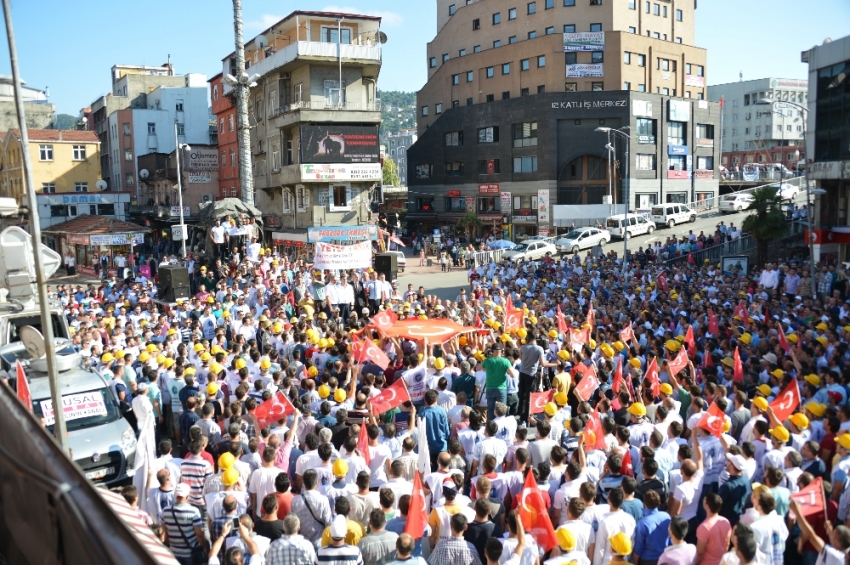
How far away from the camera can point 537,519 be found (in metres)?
6.46

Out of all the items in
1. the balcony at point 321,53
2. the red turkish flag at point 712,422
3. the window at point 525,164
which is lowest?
the red turkish flag at point 712,422

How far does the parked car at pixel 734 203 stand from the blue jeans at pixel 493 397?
1778 inches

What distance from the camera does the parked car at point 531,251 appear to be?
40156mm

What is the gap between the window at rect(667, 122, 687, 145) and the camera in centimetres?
5744

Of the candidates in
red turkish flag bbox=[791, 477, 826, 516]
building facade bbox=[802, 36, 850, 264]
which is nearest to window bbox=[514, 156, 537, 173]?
building facade bbox=[802, 36, 850, 264]

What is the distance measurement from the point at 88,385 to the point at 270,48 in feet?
128

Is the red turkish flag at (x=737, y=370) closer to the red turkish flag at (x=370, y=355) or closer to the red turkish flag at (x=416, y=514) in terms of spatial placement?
the red turkish flag at (x=370, y=355)

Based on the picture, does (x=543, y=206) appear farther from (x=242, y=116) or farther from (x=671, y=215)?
(x=242, y=116)

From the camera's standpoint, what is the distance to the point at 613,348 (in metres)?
13.3

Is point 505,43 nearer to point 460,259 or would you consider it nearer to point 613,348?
point 460,259

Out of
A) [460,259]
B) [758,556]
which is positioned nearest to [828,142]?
[460,259]

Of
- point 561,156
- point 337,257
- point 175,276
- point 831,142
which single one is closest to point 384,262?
point 337,257

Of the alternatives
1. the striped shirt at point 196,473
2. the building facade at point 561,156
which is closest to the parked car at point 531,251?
→ the building facade at point 561,156

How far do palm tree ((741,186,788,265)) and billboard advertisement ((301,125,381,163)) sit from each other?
69.5ft
